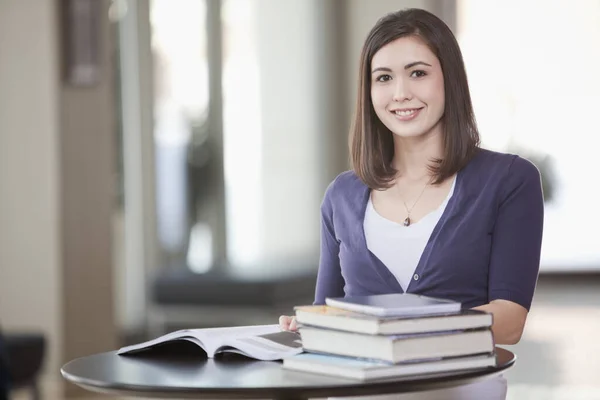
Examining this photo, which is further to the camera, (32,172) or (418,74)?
(32,172)

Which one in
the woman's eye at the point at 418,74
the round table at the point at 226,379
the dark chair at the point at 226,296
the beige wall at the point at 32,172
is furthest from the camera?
the dark chair at the point at 226,296

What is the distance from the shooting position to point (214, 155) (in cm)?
802

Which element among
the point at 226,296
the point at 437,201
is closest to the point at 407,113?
the point at 437,201

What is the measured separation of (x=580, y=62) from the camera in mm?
8930

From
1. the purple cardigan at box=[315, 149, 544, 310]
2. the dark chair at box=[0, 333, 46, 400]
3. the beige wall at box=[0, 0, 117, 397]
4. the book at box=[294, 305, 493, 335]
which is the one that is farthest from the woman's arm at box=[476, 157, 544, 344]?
the beige wall at box=[0, 0, 117, 397]

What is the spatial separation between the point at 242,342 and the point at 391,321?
318 mm

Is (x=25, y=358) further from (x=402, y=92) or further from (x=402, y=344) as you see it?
(x=402, y=344)

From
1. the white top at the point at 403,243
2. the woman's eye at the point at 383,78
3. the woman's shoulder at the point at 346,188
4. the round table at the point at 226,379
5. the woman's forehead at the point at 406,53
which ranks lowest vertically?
the round table at the point at 226,379

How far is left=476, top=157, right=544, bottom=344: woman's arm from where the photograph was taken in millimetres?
1607

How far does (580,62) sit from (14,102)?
541 centimetres

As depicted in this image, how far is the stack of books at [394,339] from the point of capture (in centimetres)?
123

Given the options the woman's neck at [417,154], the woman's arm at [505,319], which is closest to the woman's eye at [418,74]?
the woman's neck at [417,154]

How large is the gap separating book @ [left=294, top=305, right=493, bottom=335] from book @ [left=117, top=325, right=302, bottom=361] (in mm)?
106

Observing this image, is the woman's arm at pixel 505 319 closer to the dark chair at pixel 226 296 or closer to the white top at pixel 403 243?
the white top at pixel 403 243
